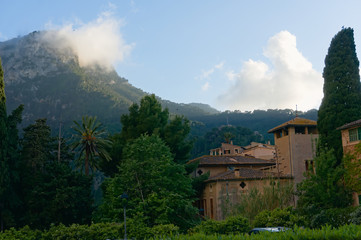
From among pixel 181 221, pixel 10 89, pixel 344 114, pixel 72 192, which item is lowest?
pixel 181 221

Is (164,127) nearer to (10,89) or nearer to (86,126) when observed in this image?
(86,126)

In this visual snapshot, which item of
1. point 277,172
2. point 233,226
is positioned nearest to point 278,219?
point 233,226

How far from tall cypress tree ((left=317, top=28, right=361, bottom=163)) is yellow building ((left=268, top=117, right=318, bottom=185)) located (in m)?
7.48

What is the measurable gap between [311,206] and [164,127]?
63.6ft

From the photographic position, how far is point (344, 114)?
115 ft

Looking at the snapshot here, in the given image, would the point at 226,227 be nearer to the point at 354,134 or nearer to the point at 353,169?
the point at 353,169

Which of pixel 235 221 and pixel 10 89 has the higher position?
pixel 10 89

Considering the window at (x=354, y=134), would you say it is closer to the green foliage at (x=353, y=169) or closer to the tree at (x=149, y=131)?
the green foliage at (x=353, y=169)

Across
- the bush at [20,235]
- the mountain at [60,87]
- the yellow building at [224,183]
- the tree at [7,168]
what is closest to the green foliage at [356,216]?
the yellow building at [224,183]

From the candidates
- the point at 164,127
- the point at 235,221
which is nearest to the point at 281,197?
the point at 235,221

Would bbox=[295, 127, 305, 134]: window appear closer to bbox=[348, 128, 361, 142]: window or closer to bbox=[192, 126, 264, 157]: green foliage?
bbox=[348, 128, 361, 142]: window

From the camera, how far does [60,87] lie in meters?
148

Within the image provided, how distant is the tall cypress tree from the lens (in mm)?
34906

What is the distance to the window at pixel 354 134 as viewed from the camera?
32.5 meters
